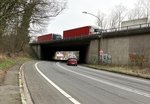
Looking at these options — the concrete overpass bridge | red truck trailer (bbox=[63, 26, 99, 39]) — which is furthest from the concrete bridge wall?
red truck trailer (bbox=[63, 26, 99, 39])

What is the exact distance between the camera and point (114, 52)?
52.7 metres

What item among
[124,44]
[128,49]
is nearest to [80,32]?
[124,44]

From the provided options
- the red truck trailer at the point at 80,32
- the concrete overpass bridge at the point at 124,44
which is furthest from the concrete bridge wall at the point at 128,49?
the red truck trailer at the point at 80,32

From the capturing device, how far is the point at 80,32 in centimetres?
7081

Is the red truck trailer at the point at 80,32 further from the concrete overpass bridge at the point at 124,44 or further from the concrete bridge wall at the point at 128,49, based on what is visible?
the concrete bridge wall at the point at 128,49

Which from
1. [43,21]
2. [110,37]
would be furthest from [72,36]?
[43,21]

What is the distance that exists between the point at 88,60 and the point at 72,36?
12583 mm

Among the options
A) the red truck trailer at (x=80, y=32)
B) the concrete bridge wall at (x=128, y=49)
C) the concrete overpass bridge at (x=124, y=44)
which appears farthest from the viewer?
the red truck trailer at (x=80, y=32)

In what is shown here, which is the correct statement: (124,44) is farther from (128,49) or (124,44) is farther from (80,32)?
(80,32)

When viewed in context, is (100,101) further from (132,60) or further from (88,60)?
(88,60)

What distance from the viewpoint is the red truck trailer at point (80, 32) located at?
66312 millimetres

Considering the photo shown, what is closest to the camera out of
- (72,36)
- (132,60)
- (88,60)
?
(132,60)

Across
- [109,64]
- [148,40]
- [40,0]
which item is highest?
[40,0]

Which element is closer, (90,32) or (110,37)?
(110,37)
